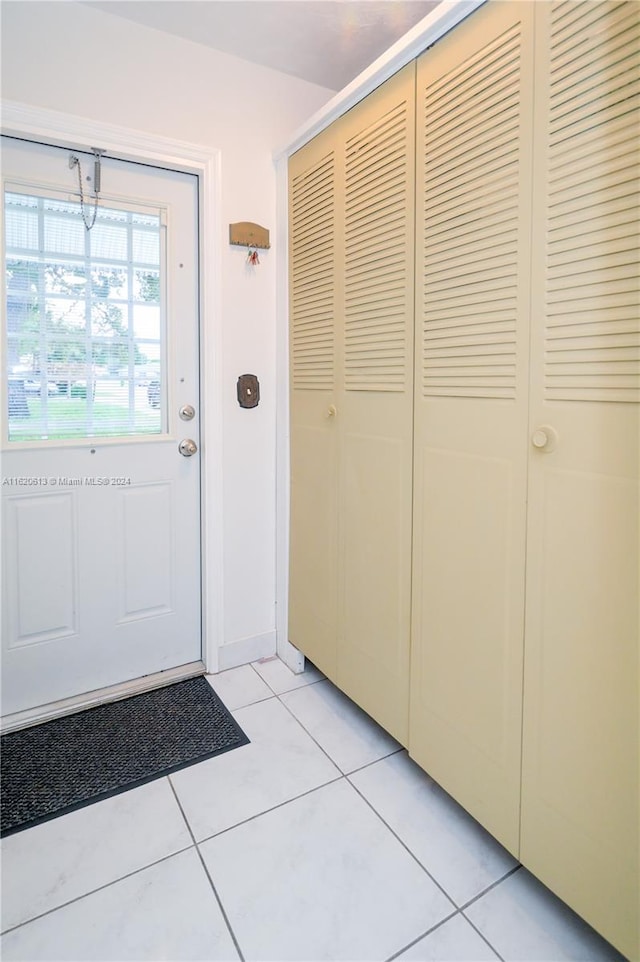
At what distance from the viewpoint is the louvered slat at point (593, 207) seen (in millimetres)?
964

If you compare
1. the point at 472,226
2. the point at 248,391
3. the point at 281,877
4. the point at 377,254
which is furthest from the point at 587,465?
the point at 248,391

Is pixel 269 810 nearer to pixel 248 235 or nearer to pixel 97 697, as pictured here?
pixel 97 697

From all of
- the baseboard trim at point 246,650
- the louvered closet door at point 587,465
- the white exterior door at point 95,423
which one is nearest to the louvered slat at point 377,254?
the louvered closet door at point 587,465

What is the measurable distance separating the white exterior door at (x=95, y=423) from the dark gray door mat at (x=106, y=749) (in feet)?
0.56

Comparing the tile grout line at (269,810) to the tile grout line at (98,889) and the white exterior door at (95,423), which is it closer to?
the tile grout line at (98,889)

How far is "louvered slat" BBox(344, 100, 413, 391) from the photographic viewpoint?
5.02 feet

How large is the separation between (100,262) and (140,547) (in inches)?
42.8

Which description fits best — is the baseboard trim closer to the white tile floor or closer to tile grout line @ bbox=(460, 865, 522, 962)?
the white tile floor

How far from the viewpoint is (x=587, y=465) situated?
1.06m

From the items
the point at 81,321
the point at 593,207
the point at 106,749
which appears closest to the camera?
the point at 593,207

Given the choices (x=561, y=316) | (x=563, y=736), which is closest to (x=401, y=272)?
(x=561, y=316)

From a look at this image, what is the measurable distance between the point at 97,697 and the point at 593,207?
2.19m

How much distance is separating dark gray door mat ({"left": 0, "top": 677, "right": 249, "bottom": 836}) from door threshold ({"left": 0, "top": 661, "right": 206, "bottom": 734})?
27 mm

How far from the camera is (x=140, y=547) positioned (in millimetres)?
2121
